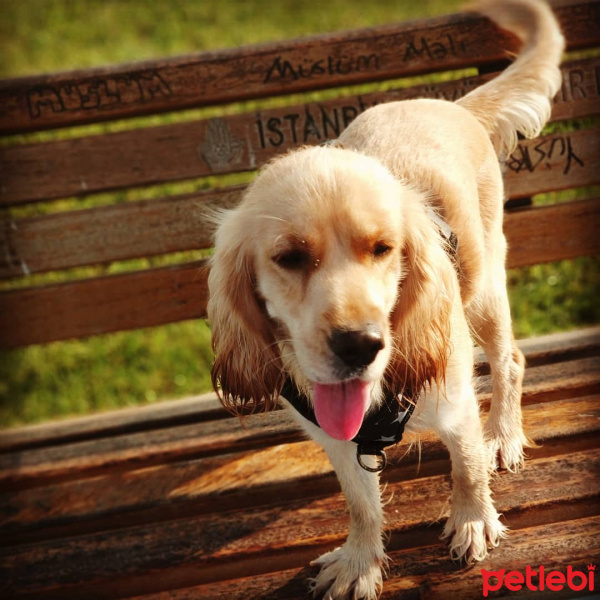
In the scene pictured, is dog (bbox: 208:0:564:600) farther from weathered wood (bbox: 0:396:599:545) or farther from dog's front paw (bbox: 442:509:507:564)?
weathered wood (bbox: 0:396:599:545)

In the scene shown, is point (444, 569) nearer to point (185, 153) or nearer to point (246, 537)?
point (246, 537)

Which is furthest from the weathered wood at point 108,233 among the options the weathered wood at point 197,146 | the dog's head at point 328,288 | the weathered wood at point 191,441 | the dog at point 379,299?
the dog's head at point 328,288

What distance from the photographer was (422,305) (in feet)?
5.95

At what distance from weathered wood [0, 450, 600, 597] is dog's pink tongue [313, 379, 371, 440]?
1.98 feet

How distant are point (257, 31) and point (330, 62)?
3989 mm

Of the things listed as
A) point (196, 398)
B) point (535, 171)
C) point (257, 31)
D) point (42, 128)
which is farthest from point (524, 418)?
point (257, 31)

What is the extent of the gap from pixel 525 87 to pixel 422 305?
1211 mm

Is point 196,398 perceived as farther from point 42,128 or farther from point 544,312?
point 544,312

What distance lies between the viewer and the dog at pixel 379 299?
1.62 metres

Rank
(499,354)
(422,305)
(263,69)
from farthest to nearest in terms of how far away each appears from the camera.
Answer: (263,69), (499,354), (422,305)

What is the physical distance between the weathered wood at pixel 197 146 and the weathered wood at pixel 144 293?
0.81 feet

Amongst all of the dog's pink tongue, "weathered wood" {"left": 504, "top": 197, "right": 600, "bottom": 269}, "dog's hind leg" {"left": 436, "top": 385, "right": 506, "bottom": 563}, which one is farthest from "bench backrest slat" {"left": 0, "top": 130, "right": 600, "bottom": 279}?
the dog's pink tongue

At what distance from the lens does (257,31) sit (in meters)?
6.52

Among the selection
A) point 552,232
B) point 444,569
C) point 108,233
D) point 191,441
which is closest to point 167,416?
point 191,441
